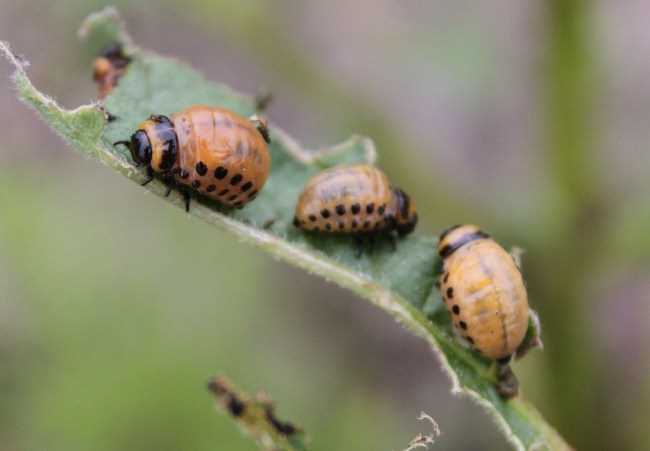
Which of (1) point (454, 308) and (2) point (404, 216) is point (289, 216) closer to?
(2) point (404, 216)

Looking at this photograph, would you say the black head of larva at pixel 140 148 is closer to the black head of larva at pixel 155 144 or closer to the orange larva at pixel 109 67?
the black head of larva at pixel 155 144

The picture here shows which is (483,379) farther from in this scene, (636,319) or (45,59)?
(636,319)

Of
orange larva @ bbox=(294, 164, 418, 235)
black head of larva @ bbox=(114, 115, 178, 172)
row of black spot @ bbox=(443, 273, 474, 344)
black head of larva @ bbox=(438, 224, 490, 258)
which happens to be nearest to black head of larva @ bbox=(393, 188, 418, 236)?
orange larva @ bbox=(294, 164, 418, 235)

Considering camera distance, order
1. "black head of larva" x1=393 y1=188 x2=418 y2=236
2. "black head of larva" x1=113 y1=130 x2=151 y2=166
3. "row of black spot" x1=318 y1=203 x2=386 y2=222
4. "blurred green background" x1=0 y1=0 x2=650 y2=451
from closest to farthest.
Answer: "black head of larva" x1=113 y1=130 x2=151 y2=166, "row of black spot" x1=318 y1=203 x2=386 y2=222, "black head of larva" x1=393 y1=188 x2=418 y2=236, "blurred green background" x1=0 y1=0 x2=650 y2=451

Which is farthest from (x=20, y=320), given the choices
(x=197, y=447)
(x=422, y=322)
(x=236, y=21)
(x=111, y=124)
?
(x=422, y=322)

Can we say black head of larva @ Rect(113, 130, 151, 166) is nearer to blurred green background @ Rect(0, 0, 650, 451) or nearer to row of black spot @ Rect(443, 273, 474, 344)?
row of black spot @ Rect(443, 273, 474, 344)

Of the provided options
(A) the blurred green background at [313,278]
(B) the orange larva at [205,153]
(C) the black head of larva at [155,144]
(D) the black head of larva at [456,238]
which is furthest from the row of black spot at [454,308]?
(A) the blurred green background at [313,278]
